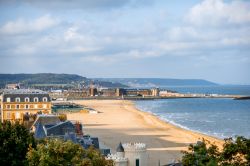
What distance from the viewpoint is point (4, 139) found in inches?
1132

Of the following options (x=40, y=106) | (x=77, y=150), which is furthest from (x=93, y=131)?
(x=77, y=150)

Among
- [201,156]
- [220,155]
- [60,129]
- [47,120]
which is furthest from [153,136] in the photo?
[201,156]

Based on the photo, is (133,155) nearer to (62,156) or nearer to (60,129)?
(62,156)

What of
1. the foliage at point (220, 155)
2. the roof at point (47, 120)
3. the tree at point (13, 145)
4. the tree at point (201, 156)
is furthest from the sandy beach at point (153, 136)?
the tree at point (201, 156)

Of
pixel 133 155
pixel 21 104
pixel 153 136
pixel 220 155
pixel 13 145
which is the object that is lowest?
pixel 153 136

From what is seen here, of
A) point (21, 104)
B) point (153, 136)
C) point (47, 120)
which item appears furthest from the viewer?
point (153, 136)

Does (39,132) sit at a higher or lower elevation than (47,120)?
lower

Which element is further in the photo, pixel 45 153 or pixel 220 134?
pixel 220 134

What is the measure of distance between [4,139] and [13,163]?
1.58 m

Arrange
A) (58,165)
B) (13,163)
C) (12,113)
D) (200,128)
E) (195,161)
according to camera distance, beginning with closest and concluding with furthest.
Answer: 1. (195,161)
2. (58,165)
3. (13,163)
4. (12,113)
5. (200,128)

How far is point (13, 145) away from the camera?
28.9 metres

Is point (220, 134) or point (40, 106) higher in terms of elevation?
point (40, 106)

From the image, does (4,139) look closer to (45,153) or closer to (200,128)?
(45,153)

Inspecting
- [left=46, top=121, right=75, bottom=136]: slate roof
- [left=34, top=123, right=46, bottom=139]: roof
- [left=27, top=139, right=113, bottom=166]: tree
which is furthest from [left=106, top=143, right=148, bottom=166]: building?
[left=34, top=123, right=46, bottom=139]: roof
